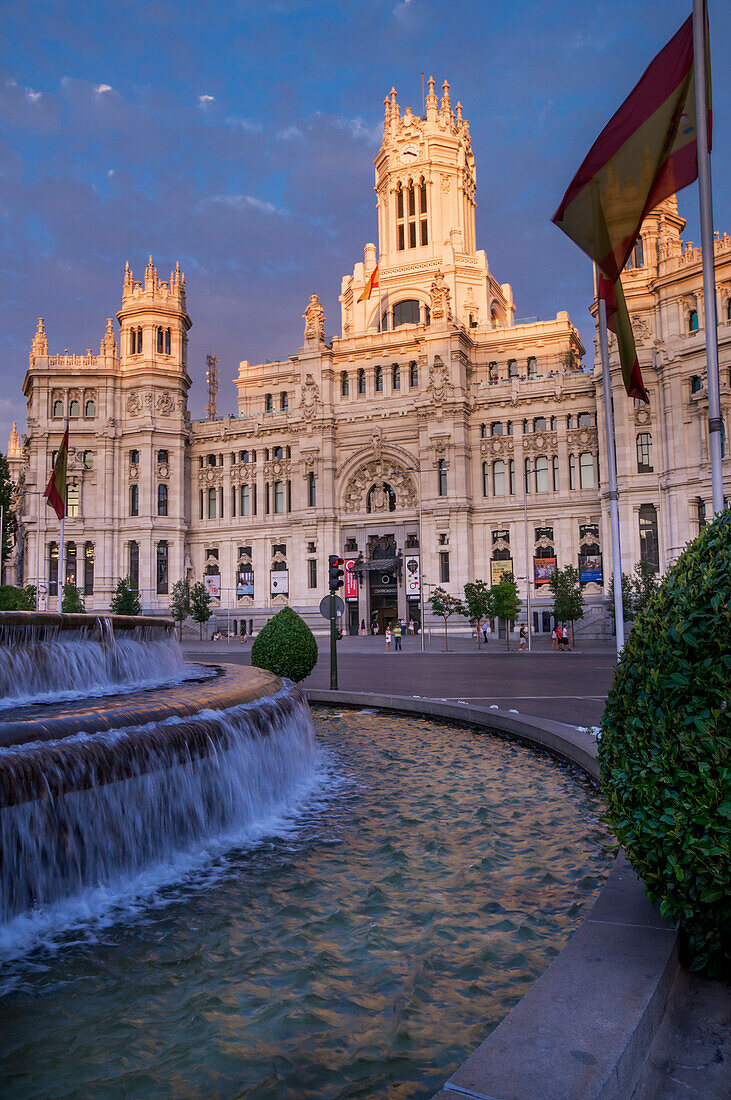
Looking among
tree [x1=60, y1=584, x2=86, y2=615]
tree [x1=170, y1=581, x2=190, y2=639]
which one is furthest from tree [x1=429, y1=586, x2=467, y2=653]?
tree [x1=60, y1=584, x2=86, y2=615]

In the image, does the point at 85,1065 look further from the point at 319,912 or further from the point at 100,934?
the point at 319,912

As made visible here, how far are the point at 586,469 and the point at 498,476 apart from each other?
6.89 metres

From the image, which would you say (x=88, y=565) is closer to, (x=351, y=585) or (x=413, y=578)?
(x=351, y=585)

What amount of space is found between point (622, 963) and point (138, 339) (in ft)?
232

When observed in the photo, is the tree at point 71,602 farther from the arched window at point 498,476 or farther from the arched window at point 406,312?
the arched window at point 406,312

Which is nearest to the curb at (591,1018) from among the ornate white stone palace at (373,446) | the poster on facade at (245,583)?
the ornate white stone palace at (373,446)

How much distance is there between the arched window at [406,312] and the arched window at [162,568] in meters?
29.8

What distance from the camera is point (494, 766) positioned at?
8.97m

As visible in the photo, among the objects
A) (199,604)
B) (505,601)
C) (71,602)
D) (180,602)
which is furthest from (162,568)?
(505,601)

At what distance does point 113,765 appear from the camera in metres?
5.40

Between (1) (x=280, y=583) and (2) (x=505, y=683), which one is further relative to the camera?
(1) (x=280, y=583)

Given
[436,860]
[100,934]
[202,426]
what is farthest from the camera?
[202,426]

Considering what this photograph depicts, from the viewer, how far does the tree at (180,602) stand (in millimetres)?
59625

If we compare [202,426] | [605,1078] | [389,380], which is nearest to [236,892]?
[605,1078]
